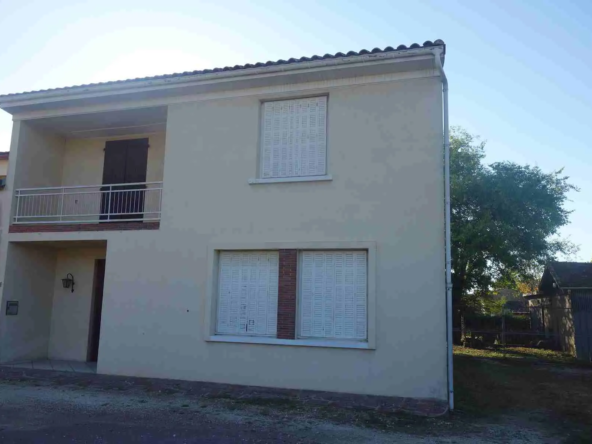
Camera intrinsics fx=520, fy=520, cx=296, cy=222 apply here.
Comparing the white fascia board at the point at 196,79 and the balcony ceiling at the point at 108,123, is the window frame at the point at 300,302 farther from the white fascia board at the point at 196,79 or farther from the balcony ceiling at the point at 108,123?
the balcony ceiling at the point at 108,123

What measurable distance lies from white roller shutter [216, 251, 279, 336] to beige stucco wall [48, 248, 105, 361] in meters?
4.43

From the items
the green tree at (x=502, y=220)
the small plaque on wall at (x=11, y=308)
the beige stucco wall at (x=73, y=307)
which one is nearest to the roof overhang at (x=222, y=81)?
the beige stucco wall at (x=73, y=307)

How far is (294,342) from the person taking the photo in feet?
32.3

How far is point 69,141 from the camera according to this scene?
14.0 meters

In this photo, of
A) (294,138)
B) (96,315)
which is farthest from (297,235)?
(96,315)

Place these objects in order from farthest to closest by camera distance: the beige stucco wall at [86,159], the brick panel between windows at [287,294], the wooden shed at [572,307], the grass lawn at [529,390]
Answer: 1. the wooden shed at [572,307]
2. the beige stucco wall at [86,159]
3. the brick panel between windows at [287,294]
4. the grass lawn at [529,390]

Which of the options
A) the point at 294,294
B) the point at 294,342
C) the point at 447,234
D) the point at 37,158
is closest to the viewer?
the point at 447,234

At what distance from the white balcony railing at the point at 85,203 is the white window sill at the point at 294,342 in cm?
360

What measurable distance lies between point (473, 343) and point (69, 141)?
51.5ft

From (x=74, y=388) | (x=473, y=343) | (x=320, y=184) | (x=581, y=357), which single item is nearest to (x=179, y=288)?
(x=74, y=388)

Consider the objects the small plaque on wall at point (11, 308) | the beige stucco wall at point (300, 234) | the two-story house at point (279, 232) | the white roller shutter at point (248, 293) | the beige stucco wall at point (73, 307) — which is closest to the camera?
the beige stucco wall at point (300, 234)

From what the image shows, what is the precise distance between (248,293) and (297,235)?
158cm

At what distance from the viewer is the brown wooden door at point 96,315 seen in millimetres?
13102

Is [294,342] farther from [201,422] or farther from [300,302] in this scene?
[201,422]
